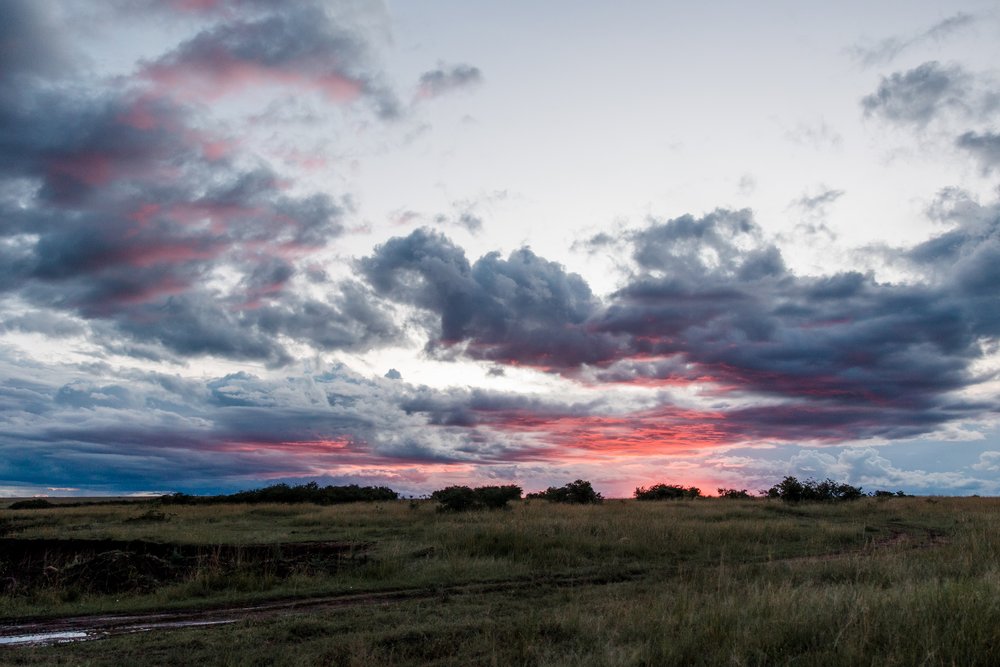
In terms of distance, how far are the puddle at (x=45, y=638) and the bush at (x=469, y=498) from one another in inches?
900

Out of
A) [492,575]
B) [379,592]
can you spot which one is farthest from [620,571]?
[379,592]

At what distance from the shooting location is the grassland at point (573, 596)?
790 centimetres

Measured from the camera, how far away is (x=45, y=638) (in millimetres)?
11789

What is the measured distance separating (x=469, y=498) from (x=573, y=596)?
22.4 meters

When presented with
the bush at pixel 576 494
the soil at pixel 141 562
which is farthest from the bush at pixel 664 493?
the soil at pixel 141 562

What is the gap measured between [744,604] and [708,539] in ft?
42.3

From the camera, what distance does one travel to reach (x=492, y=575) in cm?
1659

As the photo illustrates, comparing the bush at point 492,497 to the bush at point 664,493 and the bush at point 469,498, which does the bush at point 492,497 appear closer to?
the bush at point 469,498

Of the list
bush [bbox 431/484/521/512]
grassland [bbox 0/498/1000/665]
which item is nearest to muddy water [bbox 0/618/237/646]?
grassland [bbox 0/498/1000/665]

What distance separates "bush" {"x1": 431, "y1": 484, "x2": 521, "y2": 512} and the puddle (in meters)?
22.8

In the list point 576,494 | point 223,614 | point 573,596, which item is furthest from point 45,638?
point 576,494

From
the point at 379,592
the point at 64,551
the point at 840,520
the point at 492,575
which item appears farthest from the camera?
the point at 840,520

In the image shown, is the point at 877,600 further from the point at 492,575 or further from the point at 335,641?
the point at 492,575

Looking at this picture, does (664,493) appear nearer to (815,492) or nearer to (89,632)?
(815,492)
